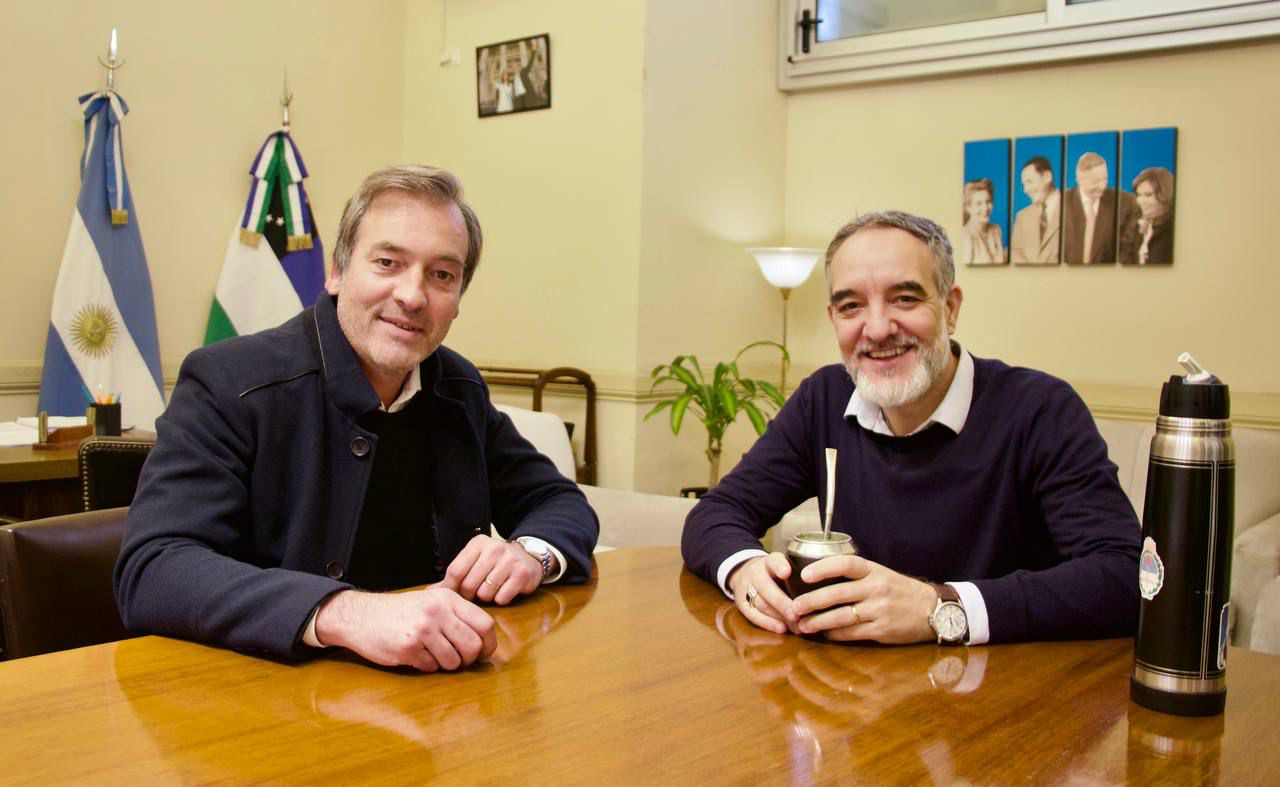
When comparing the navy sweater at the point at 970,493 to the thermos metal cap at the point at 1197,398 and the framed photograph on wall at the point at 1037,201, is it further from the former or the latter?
the framed photograph on wall at the point at 1037,201

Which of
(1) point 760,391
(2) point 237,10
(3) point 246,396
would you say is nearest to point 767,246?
(1) point 760,391

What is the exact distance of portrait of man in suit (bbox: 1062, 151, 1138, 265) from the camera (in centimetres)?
412

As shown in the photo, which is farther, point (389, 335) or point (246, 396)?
point (389, 335)

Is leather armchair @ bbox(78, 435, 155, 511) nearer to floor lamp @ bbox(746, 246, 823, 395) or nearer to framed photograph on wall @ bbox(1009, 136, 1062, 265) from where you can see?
floor lamp @ bbox(746, 246, 823, 395)

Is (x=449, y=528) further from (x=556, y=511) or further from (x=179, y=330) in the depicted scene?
(x=179, y=330)

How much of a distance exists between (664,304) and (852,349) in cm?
278

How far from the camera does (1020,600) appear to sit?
51.6 inches

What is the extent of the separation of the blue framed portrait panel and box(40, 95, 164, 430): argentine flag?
315 centimetres

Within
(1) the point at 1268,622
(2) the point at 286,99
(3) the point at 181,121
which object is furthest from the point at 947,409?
(2) the point at 286,99

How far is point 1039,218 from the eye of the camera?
430cm

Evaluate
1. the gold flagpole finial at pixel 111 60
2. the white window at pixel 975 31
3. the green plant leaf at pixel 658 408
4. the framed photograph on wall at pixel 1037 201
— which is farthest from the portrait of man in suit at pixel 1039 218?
the gold flagpole finial at pixel 111 60

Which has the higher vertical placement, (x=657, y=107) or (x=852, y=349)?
(x=657, y=107)

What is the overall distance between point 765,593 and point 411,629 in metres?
0.47

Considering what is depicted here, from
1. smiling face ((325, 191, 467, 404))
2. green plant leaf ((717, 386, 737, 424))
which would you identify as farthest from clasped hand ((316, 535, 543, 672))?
green plant leaf ((717, 386, 737, 424))
